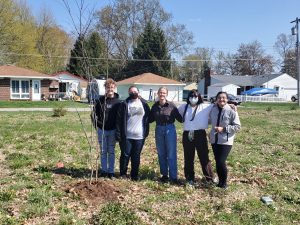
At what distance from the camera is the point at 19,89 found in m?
40.8

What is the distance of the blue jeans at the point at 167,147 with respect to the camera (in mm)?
7145

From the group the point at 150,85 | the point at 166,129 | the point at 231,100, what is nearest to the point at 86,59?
the point at 166,129

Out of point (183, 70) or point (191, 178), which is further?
point (183, 70)

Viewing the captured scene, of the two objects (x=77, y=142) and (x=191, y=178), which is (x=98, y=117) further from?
(x=77, y=142)

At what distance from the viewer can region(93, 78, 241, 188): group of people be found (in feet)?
22.8

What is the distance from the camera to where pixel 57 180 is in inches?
281

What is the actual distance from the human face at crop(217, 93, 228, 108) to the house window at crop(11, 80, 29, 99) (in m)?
36.8

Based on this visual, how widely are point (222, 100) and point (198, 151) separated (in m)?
1.09

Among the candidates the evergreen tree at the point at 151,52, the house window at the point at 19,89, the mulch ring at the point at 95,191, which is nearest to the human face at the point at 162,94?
the mulch ring at the point at 95,191

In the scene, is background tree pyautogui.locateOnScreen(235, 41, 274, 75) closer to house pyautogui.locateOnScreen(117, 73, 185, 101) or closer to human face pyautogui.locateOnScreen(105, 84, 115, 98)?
house pyautogui.locateOnScreen(117, 73, 185, 101)

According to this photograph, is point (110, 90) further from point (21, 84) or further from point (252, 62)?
A: point (252, 62)

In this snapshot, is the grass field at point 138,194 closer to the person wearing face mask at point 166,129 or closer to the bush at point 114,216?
the bush at point 114,216

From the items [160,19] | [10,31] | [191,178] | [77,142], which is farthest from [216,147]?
[160,19]

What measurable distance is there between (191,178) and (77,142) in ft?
17.3
